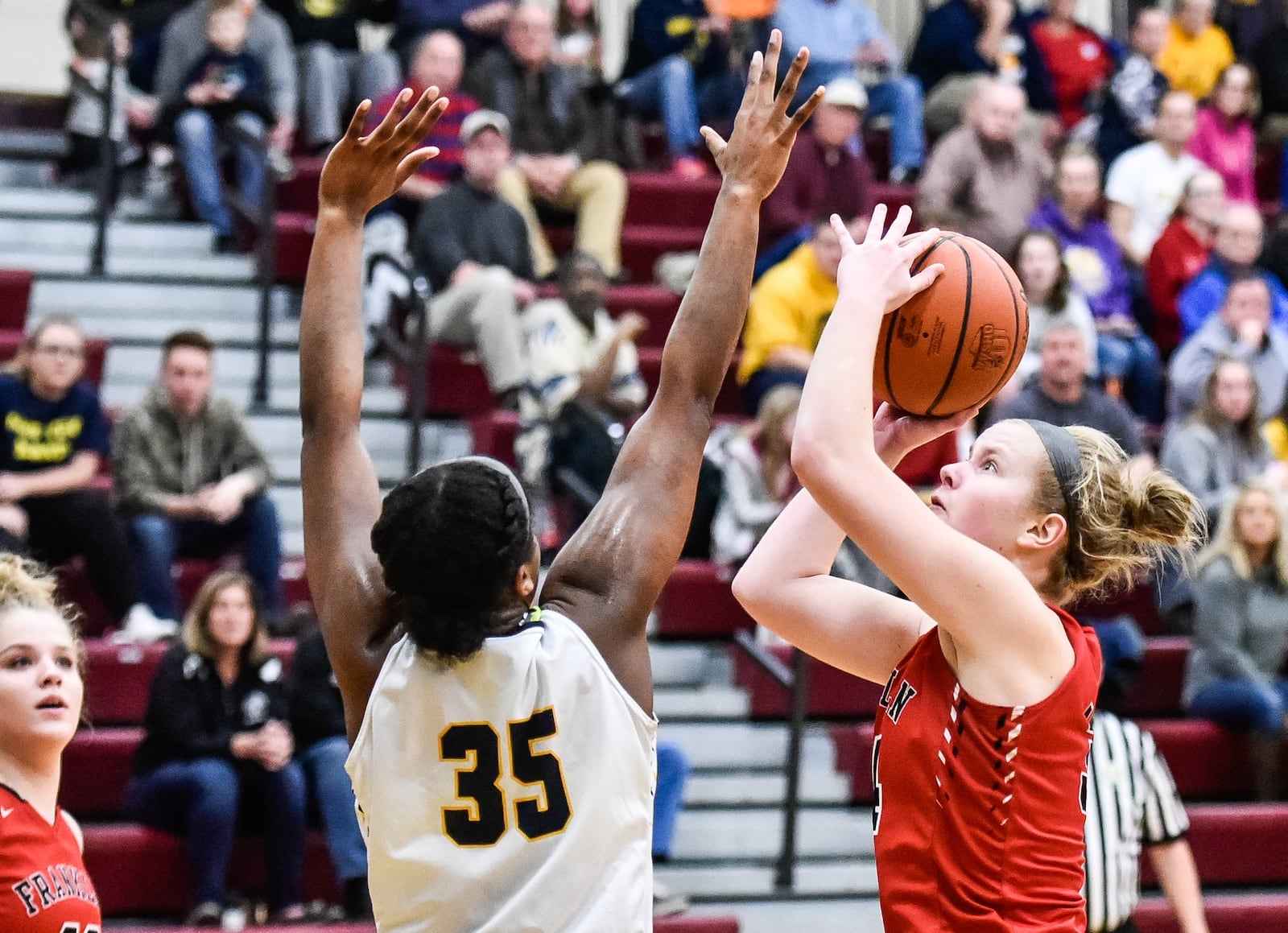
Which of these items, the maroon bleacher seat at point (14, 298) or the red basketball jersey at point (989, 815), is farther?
the maroon bleacher seat at point (14, 298)

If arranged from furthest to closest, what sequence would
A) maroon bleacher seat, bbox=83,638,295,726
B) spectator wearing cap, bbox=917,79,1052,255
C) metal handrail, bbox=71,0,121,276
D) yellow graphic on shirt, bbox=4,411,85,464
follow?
spectator wearing cap, bbox=917,79,1052,255 → metal handrail, bbox=71,0,121,276 → yellow graphic on shirt, bbox=4,411,85,464 → maroon bleacher seat, bbox=83,638,295,726

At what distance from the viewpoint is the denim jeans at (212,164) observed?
8461 millimetres

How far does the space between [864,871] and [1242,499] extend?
220 cm

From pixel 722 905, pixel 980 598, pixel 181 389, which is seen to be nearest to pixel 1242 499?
pixel 722 905

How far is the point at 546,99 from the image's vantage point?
368 inches

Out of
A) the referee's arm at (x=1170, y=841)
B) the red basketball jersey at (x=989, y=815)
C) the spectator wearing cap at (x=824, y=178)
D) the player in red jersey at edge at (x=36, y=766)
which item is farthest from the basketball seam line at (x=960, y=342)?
the spectator wearing cap at (x=824, y=178)

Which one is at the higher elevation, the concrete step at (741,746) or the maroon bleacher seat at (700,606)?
the maroon bleacher seat at (700,606)

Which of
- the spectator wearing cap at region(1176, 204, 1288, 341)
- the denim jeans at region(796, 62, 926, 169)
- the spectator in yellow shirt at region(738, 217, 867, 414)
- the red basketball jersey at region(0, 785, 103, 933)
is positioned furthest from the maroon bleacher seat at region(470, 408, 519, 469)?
the red basketball jersey at region(0, 785, 103, 933)

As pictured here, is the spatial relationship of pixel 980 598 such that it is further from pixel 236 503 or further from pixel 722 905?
pixel 236 503

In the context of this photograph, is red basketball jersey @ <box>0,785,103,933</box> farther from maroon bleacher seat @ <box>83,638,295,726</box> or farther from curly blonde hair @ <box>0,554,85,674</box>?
maroon bleacher seat @ <box>83,638,295,726</box>

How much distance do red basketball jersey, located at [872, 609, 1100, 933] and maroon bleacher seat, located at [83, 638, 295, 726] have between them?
4.11 metres

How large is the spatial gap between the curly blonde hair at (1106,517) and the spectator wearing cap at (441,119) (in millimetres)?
6240

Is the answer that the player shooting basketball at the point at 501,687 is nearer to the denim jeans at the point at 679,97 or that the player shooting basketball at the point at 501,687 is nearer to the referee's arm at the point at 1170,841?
the referee's arm at the point at 1170,841

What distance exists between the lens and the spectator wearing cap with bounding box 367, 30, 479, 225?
869 centimetres
